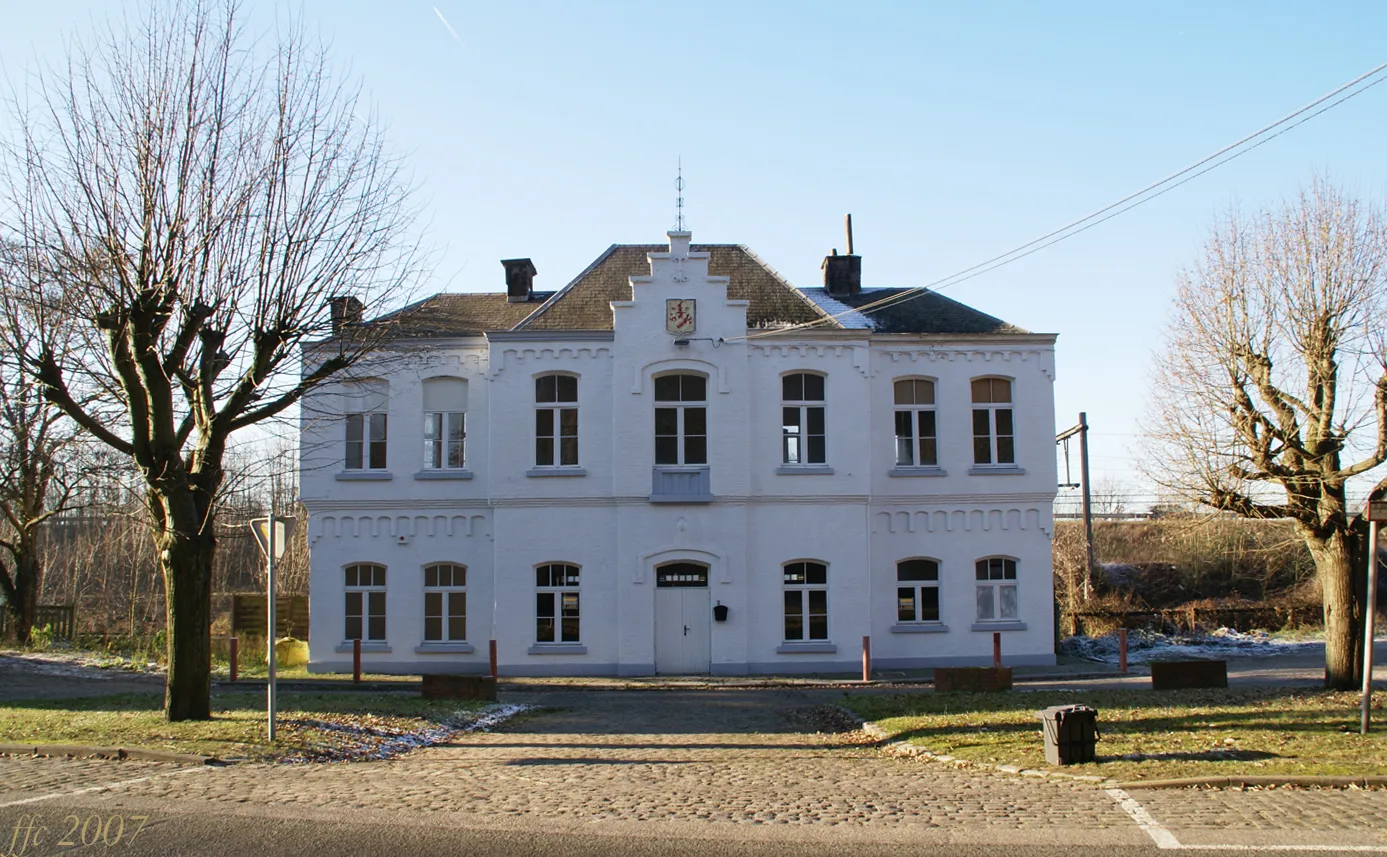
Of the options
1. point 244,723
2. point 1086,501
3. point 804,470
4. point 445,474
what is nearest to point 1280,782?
point 244,723

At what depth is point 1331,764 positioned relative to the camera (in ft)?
35.5

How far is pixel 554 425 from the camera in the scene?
993 inches

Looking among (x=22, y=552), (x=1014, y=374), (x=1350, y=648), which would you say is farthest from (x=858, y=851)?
(x=22, y=552)

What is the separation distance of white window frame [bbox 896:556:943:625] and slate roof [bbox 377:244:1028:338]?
218 inches

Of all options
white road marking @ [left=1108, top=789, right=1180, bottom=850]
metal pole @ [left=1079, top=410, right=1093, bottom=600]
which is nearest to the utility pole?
metal pole @ [left=1079, top=410, right=1093, bottom=600]

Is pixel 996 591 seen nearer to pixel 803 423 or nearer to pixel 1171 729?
pixel 803 423

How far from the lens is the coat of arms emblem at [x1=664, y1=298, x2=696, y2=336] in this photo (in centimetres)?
2480

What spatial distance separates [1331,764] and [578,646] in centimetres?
1643

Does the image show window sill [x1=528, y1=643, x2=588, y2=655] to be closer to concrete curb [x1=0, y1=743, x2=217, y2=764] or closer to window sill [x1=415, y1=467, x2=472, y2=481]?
window sill [x1=415, y1=467, x2=472, y2=481]

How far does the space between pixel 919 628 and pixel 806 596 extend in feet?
9.33

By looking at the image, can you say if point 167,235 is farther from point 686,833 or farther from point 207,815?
point 686,833

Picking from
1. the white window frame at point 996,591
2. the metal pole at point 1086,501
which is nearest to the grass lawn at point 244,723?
the white window frame at point 996,591

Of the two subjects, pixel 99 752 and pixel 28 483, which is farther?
pixel 28 483

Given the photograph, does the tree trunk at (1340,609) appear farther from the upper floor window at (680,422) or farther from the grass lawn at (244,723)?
the grass lawn at (244,723)
